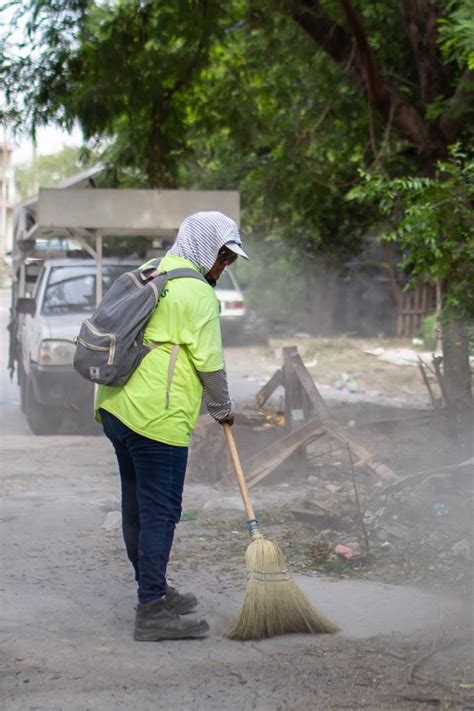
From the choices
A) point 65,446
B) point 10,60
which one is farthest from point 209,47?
point 65,446

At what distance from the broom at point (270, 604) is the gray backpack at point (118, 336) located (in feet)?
3.20

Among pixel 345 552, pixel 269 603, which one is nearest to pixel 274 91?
pixel 345 552

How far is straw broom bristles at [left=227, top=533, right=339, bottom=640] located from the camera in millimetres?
4430

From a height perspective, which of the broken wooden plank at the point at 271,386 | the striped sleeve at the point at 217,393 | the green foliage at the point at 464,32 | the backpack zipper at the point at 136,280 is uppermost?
the green foliage at the point at 464,32

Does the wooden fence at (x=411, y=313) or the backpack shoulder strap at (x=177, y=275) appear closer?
the backpack shoulder strap at (x=177, y=275)

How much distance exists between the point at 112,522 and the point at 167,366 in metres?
2.51

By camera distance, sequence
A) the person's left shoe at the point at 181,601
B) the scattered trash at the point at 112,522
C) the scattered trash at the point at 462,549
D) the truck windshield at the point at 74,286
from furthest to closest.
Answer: the truck windshield at the point at 74,286 → the scattered trash at the point at 112,522 → the scattered trash at the point at 462,549 → the person's left shoe at the point at 181,601

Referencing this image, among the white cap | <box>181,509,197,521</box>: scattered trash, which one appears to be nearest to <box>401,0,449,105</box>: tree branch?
<box>181,509,197,521</box>: scattered trash

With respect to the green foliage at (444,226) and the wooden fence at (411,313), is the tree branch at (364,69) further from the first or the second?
the wooden fence at (411,313)

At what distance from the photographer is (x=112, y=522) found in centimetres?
662

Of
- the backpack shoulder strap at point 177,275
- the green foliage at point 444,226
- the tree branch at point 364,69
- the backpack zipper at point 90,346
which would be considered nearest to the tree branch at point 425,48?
the tree branch at point 364,69

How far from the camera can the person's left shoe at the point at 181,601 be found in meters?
4.70

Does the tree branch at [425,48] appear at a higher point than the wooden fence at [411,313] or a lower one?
higher

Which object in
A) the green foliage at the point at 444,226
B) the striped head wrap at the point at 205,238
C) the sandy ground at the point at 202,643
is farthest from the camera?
the green foliage at the point at 444,226
